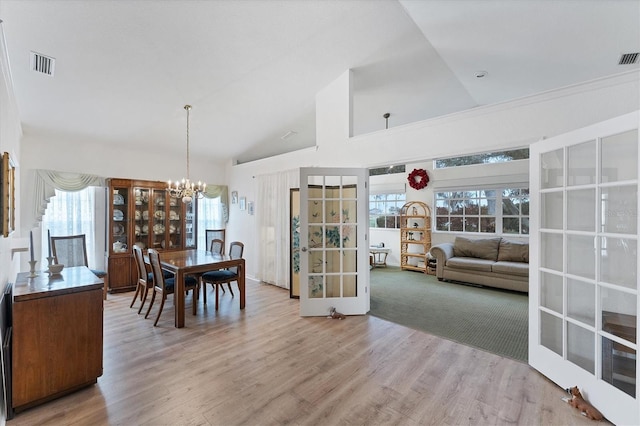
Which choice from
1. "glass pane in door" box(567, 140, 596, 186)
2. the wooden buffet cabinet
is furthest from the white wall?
the wooden buffet cabinet

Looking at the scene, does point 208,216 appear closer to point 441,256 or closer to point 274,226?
point 274,226

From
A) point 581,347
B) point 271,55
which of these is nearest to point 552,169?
point 581,347

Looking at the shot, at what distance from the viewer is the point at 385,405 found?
6.91 ft

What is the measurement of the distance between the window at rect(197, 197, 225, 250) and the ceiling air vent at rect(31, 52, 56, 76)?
11.5 feet

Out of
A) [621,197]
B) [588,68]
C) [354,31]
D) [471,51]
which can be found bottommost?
[621,197]

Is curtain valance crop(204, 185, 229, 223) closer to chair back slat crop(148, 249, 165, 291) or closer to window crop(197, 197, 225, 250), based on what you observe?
window crop(197, 197, 225, 250)

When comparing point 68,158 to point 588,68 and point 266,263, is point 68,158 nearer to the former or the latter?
point 266,263

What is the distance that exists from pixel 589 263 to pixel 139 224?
633cm

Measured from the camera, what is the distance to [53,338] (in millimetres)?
2131

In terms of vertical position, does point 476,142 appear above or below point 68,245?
above

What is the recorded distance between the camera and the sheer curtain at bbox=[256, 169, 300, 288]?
5254 millimetres

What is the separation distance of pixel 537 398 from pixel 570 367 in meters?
0.37

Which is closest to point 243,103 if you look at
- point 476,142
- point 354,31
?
point 354,31

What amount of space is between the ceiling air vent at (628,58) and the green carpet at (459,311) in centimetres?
301
